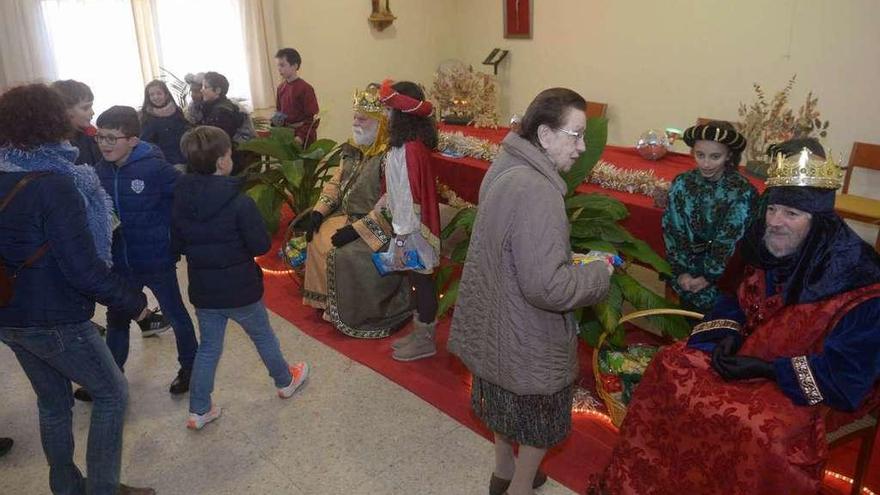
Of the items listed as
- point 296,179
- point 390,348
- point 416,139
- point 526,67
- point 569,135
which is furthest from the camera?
point 526,67

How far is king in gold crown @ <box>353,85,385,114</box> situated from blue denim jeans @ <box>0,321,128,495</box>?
65.7 inches

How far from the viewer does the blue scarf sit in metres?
1.85

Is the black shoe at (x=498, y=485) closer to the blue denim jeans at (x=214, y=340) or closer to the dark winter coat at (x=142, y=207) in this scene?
the blue denim jeans at (x=214, y=340)

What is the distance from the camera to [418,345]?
329 cm

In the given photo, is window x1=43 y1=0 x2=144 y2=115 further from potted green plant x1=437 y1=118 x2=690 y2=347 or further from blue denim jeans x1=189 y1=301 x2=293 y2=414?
potted green plant x1=437 y1=118 x2=690 y2=347

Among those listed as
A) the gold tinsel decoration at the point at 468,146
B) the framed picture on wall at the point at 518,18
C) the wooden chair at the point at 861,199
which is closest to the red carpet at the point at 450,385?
the gold tinsel decoration at the point at 468,146

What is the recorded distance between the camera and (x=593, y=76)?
21.0ft

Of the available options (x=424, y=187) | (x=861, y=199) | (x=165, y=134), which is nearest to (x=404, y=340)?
(x=424, y=187)

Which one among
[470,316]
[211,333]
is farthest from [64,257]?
[470,316]

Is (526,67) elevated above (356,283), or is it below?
above

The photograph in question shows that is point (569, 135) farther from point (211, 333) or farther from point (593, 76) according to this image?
point (593, 76)

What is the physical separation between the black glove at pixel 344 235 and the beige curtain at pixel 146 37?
402 cm

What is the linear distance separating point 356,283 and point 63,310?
1.73 m

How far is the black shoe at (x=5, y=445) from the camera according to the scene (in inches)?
104
